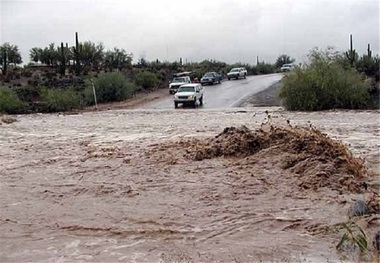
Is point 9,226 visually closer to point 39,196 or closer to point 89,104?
point 39,196

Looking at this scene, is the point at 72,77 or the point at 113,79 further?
the point at 72,77

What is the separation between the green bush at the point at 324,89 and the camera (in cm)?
3475

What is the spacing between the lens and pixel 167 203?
1103 centimetres

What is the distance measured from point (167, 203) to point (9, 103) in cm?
3375

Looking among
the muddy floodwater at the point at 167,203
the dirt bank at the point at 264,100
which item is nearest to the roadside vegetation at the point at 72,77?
the dirt bank at the point at 264,100

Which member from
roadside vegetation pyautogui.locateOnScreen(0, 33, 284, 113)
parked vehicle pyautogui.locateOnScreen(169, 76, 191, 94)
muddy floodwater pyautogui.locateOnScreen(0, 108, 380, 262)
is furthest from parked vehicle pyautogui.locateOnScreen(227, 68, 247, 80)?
muddy floodwater pyautogui.locateOnScreen(0, 108, 380, 262)

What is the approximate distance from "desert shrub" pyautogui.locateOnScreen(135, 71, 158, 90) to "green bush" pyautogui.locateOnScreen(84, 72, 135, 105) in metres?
10.7

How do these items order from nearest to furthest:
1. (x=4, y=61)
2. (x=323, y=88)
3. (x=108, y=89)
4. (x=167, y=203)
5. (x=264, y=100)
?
1. (x=167, y=203)
2. (x=323, y=88)
3. (x=264, y=100)
4. (x=108, y=89)
5. (x=4, y=61)

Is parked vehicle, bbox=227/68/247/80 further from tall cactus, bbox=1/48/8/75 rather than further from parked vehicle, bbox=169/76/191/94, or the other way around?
tall cactus, bbox=1/48/8/75

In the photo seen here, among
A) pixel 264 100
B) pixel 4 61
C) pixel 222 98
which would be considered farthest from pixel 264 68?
pixel 264 100

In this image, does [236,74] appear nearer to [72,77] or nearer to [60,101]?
[72,77]

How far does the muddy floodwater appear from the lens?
26.9 feet

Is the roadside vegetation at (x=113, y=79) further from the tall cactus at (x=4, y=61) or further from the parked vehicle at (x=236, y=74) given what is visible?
the parked vehicle at (x=236, y=74)

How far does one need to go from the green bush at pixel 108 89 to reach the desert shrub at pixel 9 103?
649 cm
